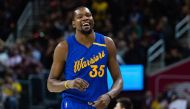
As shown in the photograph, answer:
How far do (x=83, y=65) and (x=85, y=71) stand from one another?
2.5 inches

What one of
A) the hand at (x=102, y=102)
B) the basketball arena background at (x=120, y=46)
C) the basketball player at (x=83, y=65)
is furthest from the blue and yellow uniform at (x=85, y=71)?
the basketball arena background at (x=120, y=46)

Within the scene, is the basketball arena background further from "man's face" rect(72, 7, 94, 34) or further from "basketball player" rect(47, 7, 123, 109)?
Result: "man's face" rect(72, 7, 94, 34)

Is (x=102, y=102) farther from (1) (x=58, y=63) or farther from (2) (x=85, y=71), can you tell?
(1) (x=58, y=63)

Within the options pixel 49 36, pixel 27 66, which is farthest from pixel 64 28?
pixel 27 66

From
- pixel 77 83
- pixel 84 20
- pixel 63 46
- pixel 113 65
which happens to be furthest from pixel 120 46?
pixel 77 83

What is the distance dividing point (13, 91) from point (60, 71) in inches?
363

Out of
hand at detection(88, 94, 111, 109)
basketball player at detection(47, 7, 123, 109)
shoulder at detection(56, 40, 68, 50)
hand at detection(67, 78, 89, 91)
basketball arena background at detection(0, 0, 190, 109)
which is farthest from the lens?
basketball arena background at detection(0, 0, 190, 109)

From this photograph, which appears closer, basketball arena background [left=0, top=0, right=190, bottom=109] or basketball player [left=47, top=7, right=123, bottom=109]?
basketball player [left=47, top=7, right=123, bottom=109]

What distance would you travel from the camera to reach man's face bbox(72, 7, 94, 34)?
5887mm

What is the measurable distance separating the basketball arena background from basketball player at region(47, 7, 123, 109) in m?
Result: 7.60

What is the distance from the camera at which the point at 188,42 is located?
723 inches

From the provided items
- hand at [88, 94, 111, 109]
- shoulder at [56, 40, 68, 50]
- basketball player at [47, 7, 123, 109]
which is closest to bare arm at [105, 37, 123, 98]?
basketball player at [47, 7, 123, 109]

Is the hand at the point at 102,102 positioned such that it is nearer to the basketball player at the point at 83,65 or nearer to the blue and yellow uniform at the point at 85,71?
the basketball player at the point at 83,65

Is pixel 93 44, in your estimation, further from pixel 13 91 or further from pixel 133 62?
pixel 133 62
